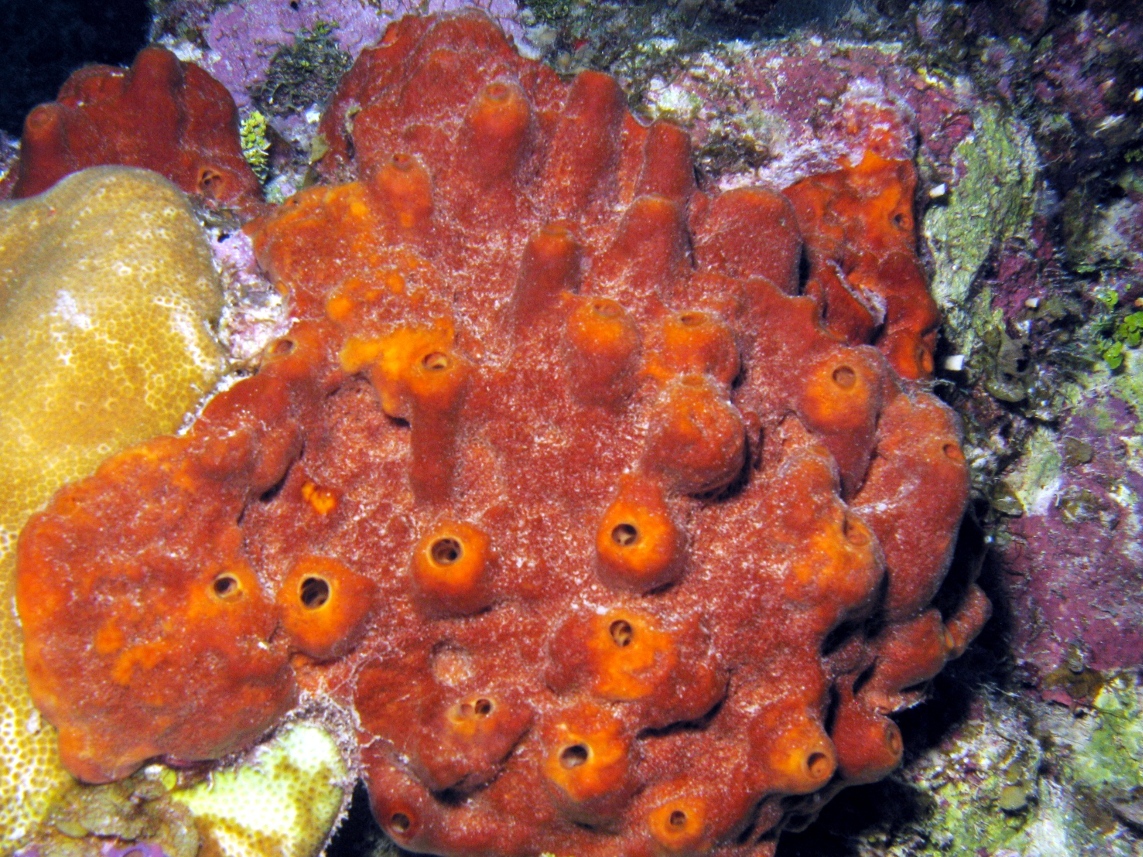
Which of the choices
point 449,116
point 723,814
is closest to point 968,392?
point 723,814

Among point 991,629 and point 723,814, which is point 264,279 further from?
point 991,629

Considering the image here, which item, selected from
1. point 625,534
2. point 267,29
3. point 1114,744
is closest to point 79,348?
point 625,534

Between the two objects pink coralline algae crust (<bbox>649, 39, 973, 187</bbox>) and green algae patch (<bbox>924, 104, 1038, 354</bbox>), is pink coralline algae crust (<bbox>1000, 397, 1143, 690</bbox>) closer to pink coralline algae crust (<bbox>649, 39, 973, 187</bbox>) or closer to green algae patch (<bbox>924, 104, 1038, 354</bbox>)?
green algae patch (<bbox>924, 104, 1038, 354</bbox>)

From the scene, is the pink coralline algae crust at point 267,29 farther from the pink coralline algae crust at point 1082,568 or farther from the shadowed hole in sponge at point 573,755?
the pink coralline algae crust at point 1082,568

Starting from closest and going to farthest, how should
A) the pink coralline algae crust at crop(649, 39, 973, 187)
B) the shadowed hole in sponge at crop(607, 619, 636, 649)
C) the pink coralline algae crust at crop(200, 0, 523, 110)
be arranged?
1. the shadowed hole in sponge at crop(607, 619, 636, 649)
2. the pink coralline algae crust at crop(649, 39, 973, 187)
3. the pink coralline algae crust at crop(200, 0, 523, 110)

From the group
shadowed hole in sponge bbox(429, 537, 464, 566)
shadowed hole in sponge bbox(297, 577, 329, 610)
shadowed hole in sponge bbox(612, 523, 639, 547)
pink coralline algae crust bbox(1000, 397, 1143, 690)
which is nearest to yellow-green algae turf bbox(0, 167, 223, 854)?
shadowed hole in sponge bbox(297, 577, 329, 610)

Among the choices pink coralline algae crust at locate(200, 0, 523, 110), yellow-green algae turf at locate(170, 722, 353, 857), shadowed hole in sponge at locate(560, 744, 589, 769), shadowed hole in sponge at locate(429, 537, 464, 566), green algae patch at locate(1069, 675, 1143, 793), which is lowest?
green algae patch at locate(1069, 675, 1143, 793)

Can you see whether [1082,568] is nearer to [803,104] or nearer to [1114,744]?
[1114,744]

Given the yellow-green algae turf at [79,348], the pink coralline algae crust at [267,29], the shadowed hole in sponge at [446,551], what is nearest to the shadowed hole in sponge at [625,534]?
the shadowed hole in sponge at [446,551]
